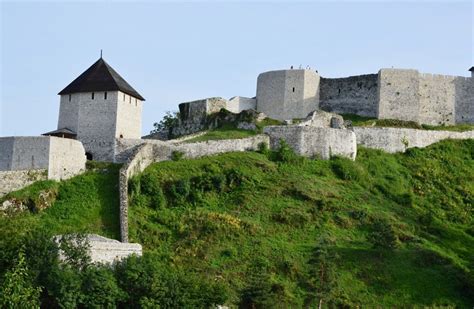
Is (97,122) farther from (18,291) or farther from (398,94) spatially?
(18,291)

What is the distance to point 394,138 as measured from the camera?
2308 inches

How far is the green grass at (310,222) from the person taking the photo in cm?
4244

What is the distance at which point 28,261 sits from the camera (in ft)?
122

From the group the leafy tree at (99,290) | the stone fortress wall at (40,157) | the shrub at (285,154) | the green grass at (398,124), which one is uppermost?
the green grass at (398,124)

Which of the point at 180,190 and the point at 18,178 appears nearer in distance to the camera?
the point at 18,178

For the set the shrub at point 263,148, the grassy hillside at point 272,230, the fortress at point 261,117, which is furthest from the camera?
the shrub at point 263,148

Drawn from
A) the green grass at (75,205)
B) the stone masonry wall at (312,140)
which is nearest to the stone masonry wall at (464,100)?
the stone masonry wall at (312,140)

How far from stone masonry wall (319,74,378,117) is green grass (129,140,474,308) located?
9394 mm

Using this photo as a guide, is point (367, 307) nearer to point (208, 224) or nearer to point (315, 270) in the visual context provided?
point (315, 270)

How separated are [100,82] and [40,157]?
7.48 meters

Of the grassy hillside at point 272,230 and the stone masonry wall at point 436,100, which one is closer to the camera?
the grassy hillside at point 272,230

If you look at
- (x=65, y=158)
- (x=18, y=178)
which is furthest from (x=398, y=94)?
(x=18, y=178)

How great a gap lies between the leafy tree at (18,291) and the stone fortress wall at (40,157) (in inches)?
532

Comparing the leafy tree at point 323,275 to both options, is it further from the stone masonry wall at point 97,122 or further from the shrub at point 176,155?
the stone masonry wall at point 97,122
